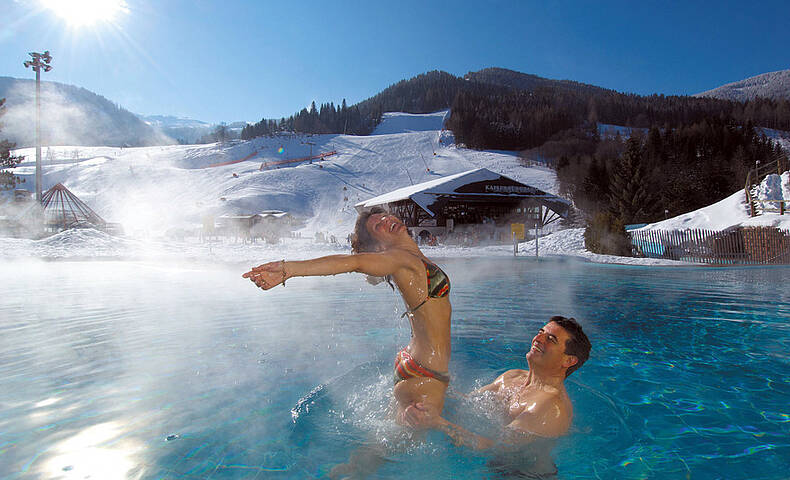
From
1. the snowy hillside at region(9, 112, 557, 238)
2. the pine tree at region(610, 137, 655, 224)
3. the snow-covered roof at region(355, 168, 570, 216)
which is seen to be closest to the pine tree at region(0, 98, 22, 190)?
the snowy hillside at region(9, 112, 557, 238)

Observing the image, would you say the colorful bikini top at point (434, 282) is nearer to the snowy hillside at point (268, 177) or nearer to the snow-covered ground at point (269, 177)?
the snow-covered ground at point (269, 177)

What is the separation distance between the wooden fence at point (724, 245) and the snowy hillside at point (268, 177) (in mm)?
28962

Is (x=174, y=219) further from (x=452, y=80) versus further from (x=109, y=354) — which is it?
(x=452, y=80)

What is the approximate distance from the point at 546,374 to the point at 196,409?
2.59 m

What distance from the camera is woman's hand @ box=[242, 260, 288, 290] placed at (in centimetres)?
201

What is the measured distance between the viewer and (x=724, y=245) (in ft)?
51.2

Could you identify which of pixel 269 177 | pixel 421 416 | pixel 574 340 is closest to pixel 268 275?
pixel 421 416

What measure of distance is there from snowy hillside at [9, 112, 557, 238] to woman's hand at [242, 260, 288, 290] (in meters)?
Answer: 39.6

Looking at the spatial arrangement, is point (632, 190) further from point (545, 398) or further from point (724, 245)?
point (545, 398)

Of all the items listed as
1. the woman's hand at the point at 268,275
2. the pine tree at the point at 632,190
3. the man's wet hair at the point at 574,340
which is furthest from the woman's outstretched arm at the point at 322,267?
the pine tree at the point at 632,190

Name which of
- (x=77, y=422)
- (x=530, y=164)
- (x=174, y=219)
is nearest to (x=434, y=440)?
(x=77, y=422)

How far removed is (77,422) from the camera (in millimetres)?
3100

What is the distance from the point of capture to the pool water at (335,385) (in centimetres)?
262

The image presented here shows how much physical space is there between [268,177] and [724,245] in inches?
2342
